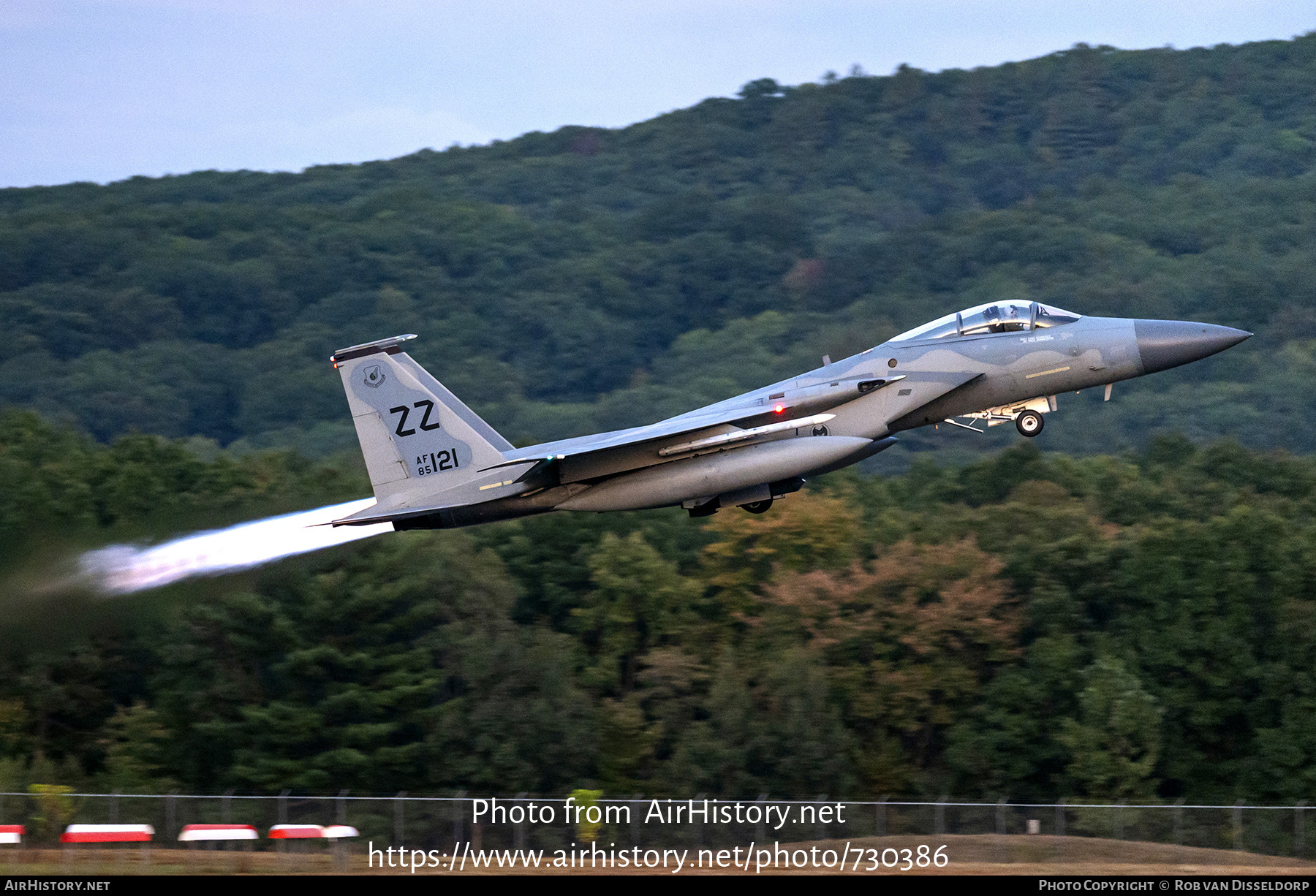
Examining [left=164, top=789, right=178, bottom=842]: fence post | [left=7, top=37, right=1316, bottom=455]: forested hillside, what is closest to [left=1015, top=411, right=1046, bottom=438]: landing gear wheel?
[left=164, top=789, right=178, bottom=842]: fence post

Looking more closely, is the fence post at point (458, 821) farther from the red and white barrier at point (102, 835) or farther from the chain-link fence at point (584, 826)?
the red and white barrier at point (102, 835)

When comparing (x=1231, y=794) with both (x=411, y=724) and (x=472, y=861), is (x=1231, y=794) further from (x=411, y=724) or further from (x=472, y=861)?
(x=472, y=861)

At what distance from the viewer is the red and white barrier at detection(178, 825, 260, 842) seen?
69.9ft

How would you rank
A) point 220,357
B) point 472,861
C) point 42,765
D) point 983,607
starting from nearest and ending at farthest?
point 472,861, point 42,765, point 983,607, point 220,357

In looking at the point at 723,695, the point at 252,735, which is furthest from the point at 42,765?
the point at 723,695

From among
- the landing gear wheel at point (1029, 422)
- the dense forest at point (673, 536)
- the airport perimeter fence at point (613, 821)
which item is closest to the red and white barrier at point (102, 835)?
the airport perimeter fence at point (613, 821)

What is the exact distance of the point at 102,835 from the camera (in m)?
21.3

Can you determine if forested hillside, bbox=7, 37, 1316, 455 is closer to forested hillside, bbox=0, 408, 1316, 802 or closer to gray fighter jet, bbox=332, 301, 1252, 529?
forested hillside, bbox=0, 408, 1316, 802

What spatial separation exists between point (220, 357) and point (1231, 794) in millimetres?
98974

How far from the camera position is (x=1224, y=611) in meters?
52.6

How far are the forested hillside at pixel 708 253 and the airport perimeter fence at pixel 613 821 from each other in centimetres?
7662

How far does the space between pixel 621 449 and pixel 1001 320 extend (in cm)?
565
